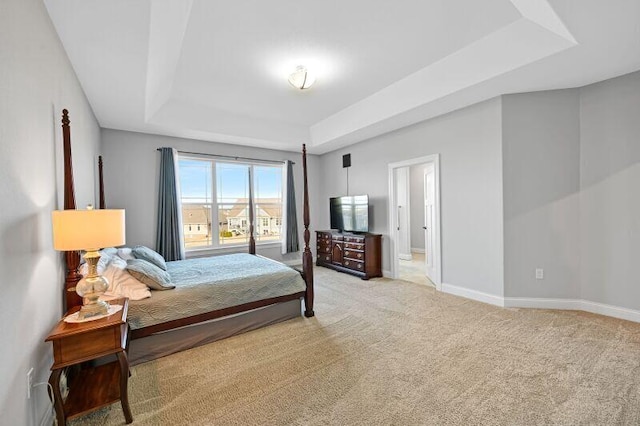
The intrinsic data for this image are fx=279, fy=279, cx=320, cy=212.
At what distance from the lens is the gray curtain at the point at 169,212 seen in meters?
4.66

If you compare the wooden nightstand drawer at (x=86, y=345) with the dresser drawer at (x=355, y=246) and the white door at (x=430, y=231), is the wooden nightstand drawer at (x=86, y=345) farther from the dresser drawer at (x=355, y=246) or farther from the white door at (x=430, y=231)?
the white door at (x=430, y=231)

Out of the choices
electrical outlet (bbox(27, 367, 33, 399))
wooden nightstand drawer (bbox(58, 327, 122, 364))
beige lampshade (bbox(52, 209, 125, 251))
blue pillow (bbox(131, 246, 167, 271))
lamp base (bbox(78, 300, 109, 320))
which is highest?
beige lampshade (bbox(52, 209, 125, 251))

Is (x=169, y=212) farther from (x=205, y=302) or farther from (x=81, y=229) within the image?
(x=81, y=229)

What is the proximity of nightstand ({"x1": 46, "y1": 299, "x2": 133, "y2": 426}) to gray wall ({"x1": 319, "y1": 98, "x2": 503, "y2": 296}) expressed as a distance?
3.95 meters

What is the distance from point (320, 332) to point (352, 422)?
1256mm

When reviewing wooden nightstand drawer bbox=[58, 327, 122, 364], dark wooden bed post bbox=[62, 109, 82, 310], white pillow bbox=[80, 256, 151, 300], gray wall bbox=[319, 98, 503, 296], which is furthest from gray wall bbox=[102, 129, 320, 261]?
gray wall bbox=[319, 98, 503, 296]

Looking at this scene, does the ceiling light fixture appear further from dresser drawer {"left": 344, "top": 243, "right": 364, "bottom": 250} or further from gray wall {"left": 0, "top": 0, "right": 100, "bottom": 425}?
dresser drawer {"left": 344, "top": 243, "right": 364, "bottom": 250}

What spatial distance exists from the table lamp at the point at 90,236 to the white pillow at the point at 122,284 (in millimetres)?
631

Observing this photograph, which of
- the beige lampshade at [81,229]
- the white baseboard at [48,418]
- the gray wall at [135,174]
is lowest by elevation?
the white baseboard at [48,418]

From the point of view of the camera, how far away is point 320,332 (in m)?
2.95

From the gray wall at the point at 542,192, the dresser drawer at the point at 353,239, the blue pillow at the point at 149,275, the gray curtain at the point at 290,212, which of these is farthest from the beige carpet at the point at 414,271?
the blue pillow at the point at 149,275

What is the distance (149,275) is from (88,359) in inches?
39.9

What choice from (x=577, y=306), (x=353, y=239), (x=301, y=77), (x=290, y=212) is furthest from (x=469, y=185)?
(x=290, y=212)

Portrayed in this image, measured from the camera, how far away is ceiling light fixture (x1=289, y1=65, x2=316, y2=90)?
3.22 metres
